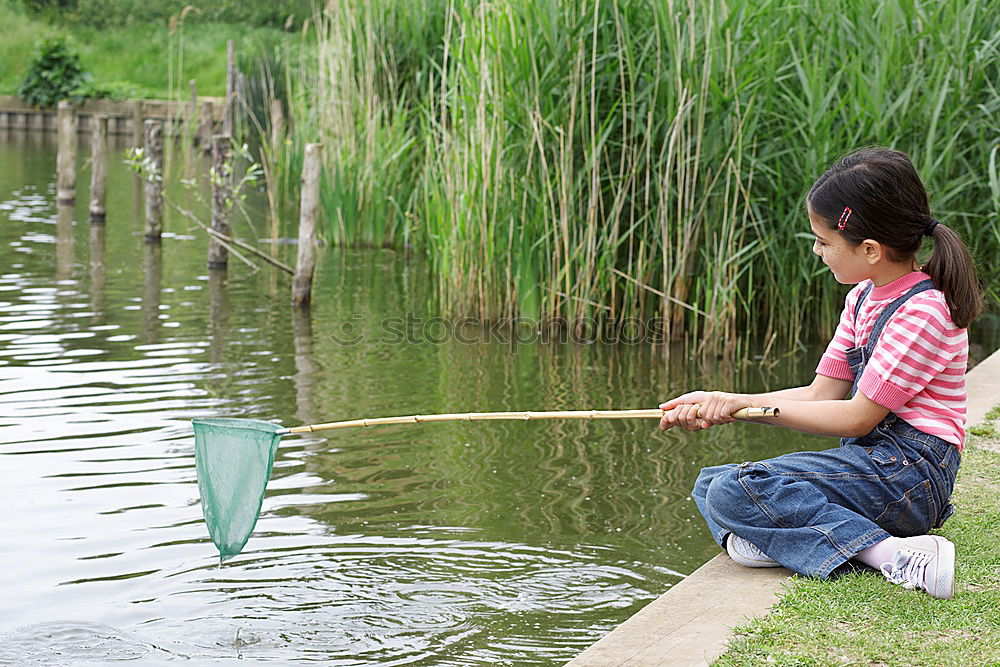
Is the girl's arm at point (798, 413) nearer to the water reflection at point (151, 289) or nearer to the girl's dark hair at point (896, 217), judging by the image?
the girl's dark hair at point (896, 217)

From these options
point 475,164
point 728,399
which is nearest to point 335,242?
point 475,164

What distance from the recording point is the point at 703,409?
3488mm

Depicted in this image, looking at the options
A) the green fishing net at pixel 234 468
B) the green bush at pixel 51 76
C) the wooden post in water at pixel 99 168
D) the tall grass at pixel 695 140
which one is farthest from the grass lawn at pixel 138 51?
the green fishing net at pixel 234 468

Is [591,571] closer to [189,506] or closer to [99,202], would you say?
Answer: [189,506]

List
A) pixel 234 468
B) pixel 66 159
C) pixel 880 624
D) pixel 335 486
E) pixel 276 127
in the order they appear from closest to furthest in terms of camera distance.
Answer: pixel 880 624 → pixel 234 468 → pixel 335 486 → pixel 276 127 → pixel 66 159

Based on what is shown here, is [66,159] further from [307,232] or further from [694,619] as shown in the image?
[694,619]

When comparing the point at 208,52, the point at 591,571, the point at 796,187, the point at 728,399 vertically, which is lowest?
the point at 591,571

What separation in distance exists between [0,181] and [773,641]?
17.4 metres

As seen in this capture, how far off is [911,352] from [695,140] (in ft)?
15.4

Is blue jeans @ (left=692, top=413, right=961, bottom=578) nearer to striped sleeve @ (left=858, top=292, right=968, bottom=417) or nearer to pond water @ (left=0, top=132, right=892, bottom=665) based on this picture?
striped sleeve @ (left=858, top=292, right=968, bottom=417)

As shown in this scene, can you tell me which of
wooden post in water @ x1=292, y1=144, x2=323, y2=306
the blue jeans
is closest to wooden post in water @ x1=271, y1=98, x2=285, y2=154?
wooden post in water @ x1=292, y1=144, x2=323, y2=306

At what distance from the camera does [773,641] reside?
118 inches

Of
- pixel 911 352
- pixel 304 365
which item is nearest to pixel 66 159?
pixel 304 365

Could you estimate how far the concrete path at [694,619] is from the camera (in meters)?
2.96
